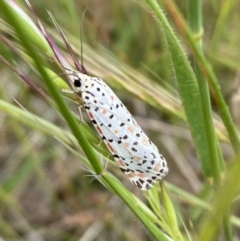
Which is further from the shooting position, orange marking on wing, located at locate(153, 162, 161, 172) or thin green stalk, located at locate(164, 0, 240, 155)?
orange marking on wing, located at locate(153, 162, 161, 172)

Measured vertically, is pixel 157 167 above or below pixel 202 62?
below

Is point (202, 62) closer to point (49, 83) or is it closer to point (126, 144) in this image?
point (126, 144)

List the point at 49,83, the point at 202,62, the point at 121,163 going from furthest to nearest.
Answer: the point at 121,163
the point at 202,62
the point at 49,83

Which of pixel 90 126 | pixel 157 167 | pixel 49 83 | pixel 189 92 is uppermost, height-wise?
pixel 49 83

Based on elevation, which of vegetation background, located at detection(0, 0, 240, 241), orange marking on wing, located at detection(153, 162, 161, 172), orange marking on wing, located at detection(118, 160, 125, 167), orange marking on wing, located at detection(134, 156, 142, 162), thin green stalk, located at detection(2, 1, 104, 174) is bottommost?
vegetation background, located at detection(0, 0, 240, 241)

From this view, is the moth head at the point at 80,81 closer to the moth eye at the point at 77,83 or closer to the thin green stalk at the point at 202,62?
the moth eye at the point at 77,83

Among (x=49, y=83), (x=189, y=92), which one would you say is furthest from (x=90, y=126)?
(x=49, y=83)

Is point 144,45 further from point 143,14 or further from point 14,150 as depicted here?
point 14,150

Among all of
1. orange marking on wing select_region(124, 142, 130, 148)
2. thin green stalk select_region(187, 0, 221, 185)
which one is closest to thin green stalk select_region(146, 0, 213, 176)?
thin green stalk select_region(187, 0, 221, 185)

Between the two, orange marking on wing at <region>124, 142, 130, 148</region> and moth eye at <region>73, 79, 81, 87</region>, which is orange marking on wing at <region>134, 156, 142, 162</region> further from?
moth eye at <region>73, 79, 81, 87</region>
